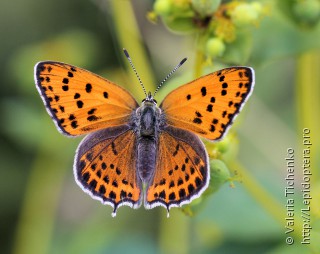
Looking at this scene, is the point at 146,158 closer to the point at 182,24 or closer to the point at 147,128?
the point at 147,128

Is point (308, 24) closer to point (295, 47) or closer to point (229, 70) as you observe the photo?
point (295, 47)

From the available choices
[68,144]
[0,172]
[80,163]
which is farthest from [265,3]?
[0,172]

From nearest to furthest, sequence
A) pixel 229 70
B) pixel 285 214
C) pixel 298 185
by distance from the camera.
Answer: pixel 229 70, pixel 285 214, pixel 298 185

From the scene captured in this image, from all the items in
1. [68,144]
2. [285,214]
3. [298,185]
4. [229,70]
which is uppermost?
[68,144]

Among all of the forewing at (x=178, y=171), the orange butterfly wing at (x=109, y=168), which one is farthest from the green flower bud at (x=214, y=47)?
the orange butterfly wing at (x=109, y=168)

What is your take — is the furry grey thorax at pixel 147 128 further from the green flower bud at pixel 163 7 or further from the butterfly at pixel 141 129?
the green flower bud at pixel 163 7

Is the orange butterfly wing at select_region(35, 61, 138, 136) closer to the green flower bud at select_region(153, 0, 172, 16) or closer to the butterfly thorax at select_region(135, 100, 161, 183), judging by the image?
the butterfly thorax at select_region(135, 100, 161, 183)
